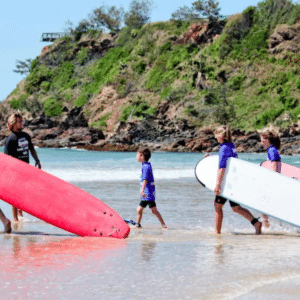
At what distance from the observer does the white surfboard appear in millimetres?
6520

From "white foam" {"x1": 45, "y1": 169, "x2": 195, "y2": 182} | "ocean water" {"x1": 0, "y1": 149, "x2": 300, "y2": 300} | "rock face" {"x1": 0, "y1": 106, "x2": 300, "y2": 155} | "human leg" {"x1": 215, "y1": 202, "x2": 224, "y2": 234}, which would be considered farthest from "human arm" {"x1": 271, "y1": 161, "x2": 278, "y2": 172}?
"rock face" {"x1": 0, "y1": 106, "x2": 300, "y2": 155}

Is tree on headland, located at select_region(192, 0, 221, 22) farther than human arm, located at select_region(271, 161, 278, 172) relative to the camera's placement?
Yes

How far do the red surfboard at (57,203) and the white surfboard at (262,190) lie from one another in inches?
51.0

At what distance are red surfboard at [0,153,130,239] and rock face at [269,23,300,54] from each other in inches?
2080

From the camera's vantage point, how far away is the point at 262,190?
658 cm

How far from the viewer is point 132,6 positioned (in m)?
77.0

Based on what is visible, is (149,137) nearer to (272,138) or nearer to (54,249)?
(272,138)

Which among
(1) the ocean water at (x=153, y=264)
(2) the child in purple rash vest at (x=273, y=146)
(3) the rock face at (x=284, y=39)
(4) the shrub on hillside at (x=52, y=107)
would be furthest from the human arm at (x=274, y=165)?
(4) the shrub on hillside at (x=52, y=107)

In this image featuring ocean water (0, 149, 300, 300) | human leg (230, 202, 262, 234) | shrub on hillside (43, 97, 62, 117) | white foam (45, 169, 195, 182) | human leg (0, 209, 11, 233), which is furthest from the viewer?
shrub on hillside (43, 97, 62, 117)

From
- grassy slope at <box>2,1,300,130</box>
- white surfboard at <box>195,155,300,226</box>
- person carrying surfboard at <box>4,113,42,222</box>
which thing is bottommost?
white surfboard at <box>195,155,300,226</box>

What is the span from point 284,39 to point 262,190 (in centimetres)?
5340

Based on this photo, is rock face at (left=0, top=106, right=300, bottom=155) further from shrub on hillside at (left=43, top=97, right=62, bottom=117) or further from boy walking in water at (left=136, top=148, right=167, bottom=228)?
boy walking in water at (left=136, top=148, right=167, bottom=228)

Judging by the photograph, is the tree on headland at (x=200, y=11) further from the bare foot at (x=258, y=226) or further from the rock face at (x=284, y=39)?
the bare foot at (x=258, y=226)

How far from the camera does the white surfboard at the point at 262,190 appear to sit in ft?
21.4
